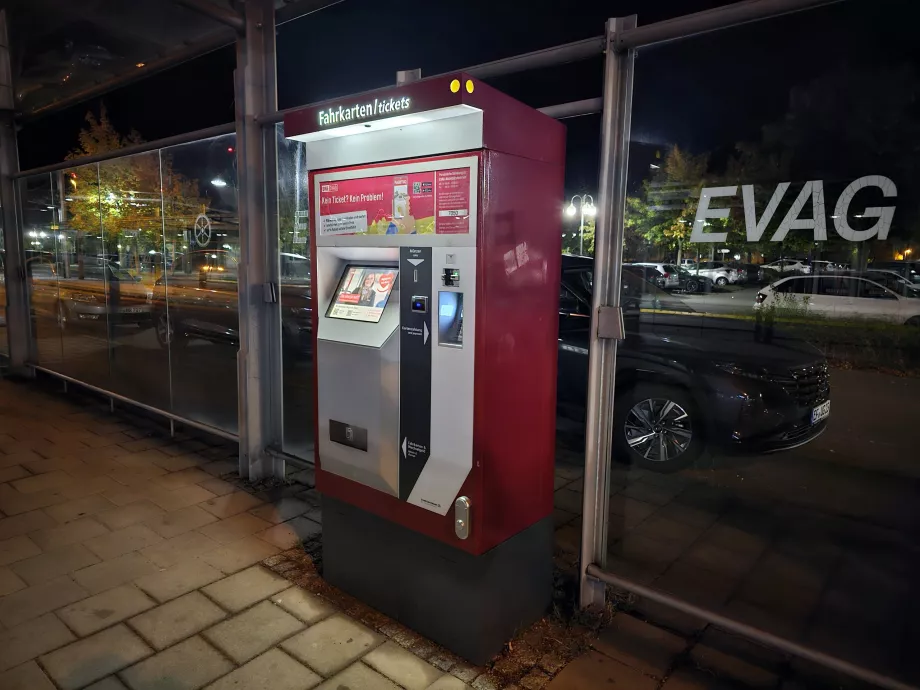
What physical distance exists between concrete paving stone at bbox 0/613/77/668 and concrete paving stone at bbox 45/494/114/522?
50.1 inches

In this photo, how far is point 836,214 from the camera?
2.37 meters

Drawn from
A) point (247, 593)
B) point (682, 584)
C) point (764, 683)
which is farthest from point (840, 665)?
point (247, 593)

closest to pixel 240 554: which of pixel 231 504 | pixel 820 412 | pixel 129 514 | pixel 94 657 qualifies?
pixel 231 504

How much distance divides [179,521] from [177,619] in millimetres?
1191

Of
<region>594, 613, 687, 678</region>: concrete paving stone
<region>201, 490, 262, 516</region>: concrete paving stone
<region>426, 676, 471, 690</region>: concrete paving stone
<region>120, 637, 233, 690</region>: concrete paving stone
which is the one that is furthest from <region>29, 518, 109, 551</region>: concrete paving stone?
<region>594, 613, 687, 678</region>: concrete paving stone

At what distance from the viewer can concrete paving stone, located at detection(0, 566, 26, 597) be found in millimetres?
3230

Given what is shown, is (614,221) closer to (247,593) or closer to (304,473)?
(247,593)

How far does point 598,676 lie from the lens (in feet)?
8.59

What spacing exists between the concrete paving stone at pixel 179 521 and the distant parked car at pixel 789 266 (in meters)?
3.60

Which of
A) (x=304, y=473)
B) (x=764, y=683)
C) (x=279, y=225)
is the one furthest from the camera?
(x=304, y=473)

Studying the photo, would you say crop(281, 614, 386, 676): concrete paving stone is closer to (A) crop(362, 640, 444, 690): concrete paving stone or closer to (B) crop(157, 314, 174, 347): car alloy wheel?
(A) crop(362, 640, 444, 690): concrete paving stone

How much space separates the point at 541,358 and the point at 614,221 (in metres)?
0.70

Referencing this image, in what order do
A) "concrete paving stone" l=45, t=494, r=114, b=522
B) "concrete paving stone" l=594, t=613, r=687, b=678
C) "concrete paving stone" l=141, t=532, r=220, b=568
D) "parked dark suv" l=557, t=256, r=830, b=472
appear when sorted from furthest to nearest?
"concrete paving stone" l=45, t=494, r=114, b=522 < "concrete paving stone" l=141, t=532, r=220, b=568 < "parked dark suv" l=557, t=256, r=830, b=472 < "concrete paving stone" l=594, t=613, r=687, b=678

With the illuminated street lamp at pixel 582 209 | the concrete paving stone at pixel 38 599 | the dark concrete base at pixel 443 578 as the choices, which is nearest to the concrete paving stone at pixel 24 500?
the concrete paving stone at pixel 38 599
